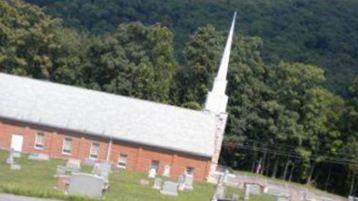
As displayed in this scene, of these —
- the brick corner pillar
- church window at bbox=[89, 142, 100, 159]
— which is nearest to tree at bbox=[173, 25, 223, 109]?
the brick corner pillar

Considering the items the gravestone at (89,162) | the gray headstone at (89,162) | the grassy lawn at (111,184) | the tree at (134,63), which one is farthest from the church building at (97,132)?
the tree at (134,63)

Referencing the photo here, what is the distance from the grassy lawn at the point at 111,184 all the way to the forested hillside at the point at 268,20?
7694cm

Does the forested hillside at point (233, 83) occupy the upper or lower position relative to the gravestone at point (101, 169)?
upper

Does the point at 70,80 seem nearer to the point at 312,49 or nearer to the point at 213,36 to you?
the point at 213,36

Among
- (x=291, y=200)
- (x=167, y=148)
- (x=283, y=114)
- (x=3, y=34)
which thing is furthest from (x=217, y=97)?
(x=3, y=34)

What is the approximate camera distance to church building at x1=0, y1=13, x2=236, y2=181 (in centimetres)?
5103

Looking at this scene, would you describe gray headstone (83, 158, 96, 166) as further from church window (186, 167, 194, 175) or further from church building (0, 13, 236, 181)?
church window (186, 167, 194, 175)

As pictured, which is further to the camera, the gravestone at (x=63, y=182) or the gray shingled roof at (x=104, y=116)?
the gray shingled roof at (x=104, y=116)

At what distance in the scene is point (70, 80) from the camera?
247 feet

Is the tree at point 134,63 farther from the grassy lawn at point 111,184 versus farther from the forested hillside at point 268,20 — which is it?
the forested hillside at point 268,20

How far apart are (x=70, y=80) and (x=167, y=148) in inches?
1047

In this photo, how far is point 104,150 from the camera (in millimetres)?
51312

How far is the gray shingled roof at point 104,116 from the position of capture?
168 ft

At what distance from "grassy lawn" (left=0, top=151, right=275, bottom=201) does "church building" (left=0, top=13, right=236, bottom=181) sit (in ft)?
14.4
